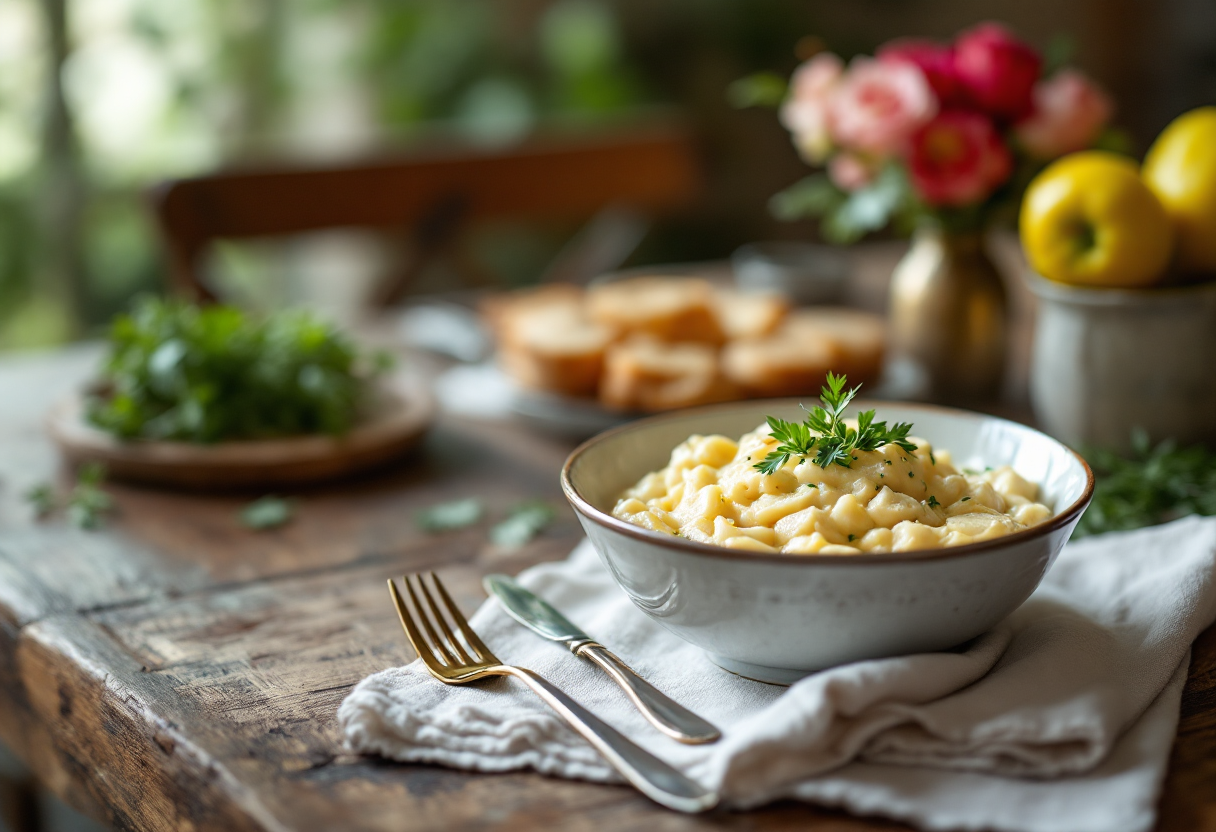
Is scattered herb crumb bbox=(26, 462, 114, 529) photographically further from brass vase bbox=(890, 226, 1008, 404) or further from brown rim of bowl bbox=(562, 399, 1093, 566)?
brass vase bbox=(890, 226, 1008, 404)

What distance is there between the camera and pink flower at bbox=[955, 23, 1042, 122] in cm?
172

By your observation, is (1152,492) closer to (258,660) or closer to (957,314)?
(957,314)

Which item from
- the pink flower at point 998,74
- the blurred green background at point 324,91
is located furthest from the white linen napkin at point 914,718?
the blurred green background at point 324,91

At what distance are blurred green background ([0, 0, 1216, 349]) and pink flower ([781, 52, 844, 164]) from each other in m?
2.07

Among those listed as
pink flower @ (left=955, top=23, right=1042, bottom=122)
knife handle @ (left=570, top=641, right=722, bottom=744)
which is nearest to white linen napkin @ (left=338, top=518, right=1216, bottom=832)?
knife handle @ (left=570, top=641, right=722, bottom=744)

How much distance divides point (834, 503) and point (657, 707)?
0.71 feet

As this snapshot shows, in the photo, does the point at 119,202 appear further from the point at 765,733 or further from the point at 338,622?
the point at 765,733

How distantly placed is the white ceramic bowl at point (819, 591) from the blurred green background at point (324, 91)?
3083 mm

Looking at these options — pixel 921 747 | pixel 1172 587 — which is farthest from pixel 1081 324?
pixel 921 747

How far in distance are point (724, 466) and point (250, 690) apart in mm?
464

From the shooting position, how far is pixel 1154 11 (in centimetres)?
624

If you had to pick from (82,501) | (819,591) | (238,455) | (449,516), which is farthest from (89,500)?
(819,591)

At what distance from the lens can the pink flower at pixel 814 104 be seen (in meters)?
1.84

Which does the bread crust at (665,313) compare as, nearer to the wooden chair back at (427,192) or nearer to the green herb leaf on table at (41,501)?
the green herb leaf on table at (41,501)
